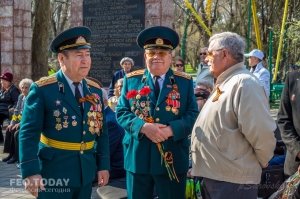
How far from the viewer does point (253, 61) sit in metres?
8.38

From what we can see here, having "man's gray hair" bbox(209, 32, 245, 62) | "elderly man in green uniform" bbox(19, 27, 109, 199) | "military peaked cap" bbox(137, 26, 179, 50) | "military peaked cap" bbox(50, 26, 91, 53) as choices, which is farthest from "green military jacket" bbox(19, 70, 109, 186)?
"man's gray hair" bbox(209, 32, 245, 62)

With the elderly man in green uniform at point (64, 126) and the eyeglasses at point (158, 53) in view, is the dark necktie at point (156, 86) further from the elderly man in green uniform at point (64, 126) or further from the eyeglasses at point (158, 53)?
the elderly man in green uniform at point (64, 126)

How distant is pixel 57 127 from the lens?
3.48 meters

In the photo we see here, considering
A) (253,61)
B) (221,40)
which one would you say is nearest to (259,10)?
(253,61)

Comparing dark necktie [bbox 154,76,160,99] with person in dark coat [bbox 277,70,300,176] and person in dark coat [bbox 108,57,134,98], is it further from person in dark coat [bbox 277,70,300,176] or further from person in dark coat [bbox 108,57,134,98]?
person in dark coat [bbox 108,57,134,98]

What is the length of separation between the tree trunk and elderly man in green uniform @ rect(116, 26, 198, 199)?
33.2 ft

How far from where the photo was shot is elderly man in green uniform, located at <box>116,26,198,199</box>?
12.6 ft

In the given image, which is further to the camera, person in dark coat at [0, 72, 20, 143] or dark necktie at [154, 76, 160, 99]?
person in dark coat at [0, 72, 20, 143]

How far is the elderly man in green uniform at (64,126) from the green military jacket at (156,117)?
1.31ft

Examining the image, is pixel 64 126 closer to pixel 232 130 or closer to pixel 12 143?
pixel 232 130

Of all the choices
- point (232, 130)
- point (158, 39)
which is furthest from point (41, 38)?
point (232, 130)

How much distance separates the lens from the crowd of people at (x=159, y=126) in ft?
10.7

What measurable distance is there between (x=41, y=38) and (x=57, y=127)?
11.2 m

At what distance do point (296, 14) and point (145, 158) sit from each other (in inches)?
736
